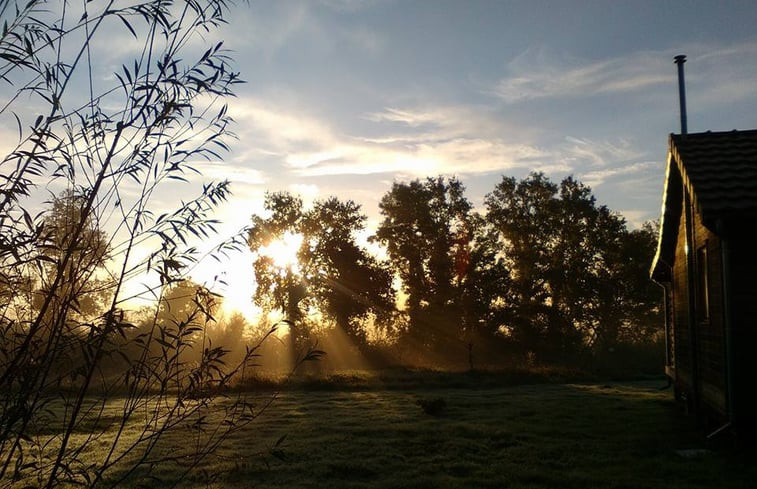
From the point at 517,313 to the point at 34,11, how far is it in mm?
45764

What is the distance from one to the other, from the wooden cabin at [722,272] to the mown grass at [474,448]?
95 cm

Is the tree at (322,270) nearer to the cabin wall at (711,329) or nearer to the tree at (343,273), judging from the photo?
the tree at (343,273)

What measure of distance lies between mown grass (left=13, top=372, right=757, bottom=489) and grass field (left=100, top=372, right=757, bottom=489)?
0.02 m

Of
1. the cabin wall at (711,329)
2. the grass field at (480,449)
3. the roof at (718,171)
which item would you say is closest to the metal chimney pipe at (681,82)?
the roof at (718,171)

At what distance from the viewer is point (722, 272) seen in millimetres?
9672

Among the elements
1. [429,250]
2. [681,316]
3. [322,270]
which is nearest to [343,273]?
[322,270]

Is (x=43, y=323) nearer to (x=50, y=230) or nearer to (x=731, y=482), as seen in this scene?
(x=50, y=230)

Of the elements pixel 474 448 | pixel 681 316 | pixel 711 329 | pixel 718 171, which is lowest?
pixel 474 448

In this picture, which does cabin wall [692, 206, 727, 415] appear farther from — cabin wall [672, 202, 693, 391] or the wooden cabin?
cabin wall [672, 202, 693, 391]

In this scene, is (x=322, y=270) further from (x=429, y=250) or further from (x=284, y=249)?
(x=429, y=250)

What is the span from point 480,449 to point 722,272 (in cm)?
532

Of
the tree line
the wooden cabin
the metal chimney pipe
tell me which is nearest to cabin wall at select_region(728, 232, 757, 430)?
the wooden cabin

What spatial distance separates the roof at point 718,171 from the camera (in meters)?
9.31

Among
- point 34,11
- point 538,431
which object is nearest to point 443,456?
point 538,431
